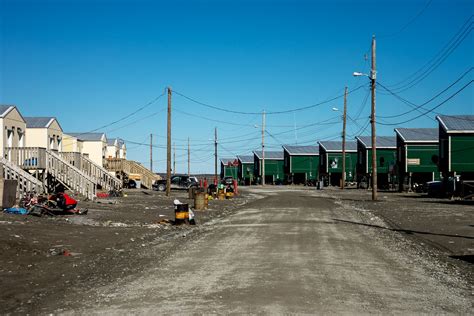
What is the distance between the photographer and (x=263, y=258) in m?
12.4

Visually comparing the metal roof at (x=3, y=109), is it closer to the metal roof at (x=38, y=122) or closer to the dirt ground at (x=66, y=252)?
the metal roof at (x=38, y=122)

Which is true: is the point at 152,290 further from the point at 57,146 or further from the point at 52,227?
the point at 57,146

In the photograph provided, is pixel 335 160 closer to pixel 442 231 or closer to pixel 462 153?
pixel 462 153

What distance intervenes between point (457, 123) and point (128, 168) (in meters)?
36.8

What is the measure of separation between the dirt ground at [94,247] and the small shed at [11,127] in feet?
48.4

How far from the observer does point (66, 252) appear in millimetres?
13312

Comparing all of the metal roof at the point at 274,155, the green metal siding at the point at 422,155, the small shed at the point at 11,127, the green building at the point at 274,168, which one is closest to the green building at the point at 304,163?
the green building at the point at 274,168

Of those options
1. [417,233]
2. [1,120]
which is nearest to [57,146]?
[1,120]

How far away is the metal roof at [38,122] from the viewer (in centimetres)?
4821

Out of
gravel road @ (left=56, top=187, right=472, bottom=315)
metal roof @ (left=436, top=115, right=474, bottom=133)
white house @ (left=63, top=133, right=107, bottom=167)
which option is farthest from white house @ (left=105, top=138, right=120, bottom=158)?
gravel road @ (left=56, top=187, right=472, bottom=315)

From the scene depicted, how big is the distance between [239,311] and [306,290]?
69.2 inches

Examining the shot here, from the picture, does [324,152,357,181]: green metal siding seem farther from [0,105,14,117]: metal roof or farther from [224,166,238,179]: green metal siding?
[0,105,14,117]: metal roof

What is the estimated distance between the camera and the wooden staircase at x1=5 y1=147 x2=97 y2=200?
108ft

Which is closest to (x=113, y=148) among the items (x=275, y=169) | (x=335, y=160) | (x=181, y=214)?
(x=335, y=160)
